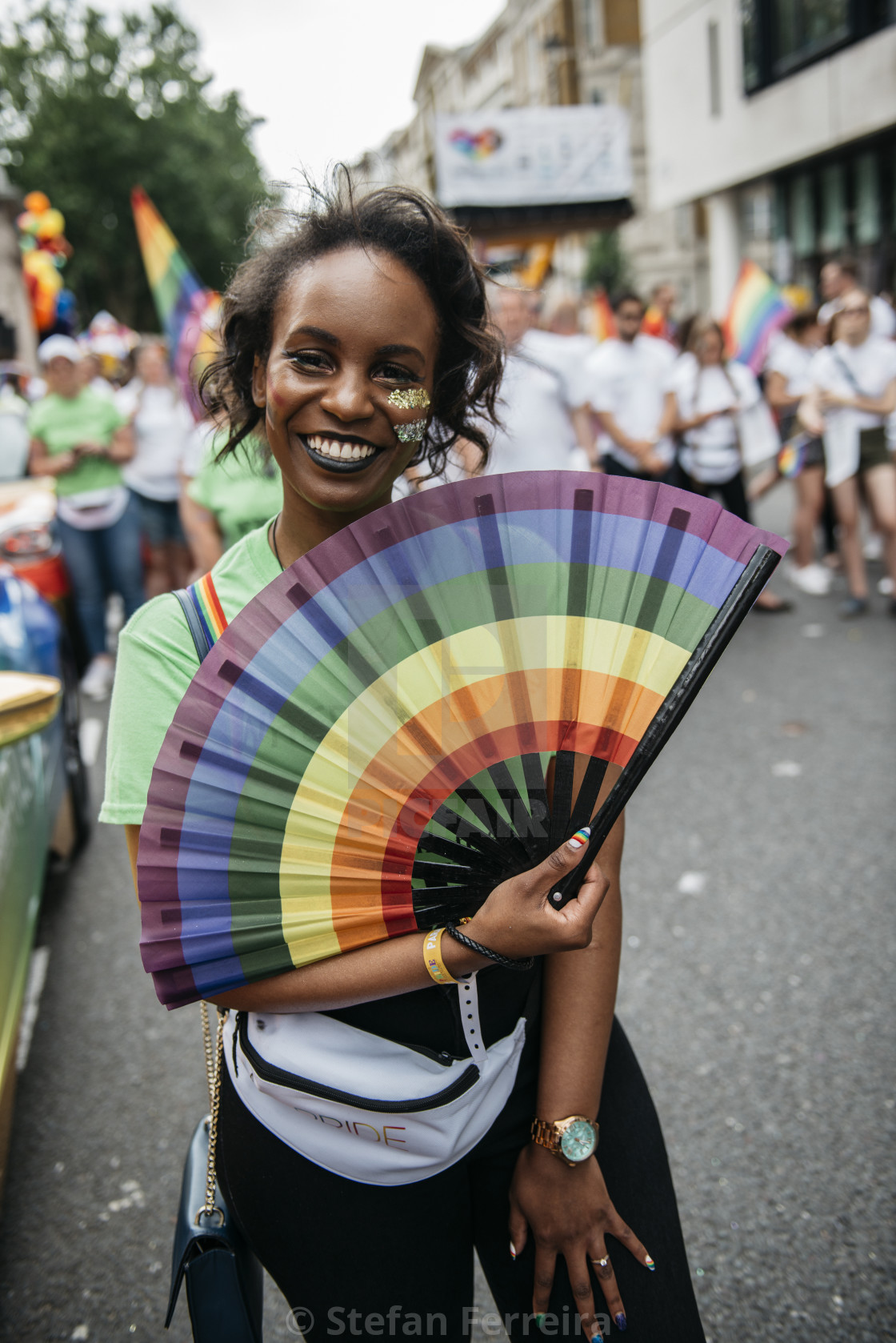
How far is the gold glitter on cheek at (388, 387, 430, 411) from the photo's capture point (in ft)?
4.21

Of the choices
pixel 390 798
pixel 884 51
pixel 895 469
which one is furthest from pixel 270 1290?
pixel 884 51

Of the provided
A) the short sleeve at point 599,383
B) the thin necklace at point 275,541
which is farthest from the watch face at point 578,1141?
the short sleeve at point 599,383

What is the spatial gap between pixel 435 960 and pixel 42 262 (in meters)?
21.5

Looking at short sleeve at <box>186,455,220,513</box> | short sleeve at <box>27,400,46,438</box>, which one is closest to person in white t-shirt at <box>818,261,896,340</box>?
short sleeve at <box>186,455,220,513</box>

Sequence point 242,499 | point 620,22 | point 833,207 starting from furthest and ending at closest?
A: point 620,22 → point 833,207 → point 242,499

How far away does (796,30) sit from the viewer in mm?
16984

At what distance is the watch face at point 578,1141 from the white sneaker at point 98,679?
5.76m

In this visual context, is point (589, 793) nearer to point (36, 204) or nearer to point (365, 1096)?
point (365, 1096)

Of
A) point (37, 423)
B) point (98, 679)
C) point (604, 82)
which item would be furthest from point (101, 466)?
point (604, 82)

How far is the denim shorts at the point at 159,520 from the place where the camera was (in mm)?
7195

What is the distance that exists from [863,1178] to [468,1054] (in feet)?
5.43

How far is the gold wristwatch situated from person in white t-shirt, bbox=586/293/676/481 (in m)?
5.83

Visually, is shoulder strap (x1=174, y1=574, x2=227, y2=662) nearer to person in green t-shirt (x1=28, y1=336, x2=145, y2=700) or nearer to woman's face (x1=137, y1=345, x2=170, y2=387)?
person in green t-shirt (x1=28, y1=336, x2=145, y2=700)

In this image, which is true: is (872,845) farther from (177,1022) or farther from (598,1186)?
(598,1186)
